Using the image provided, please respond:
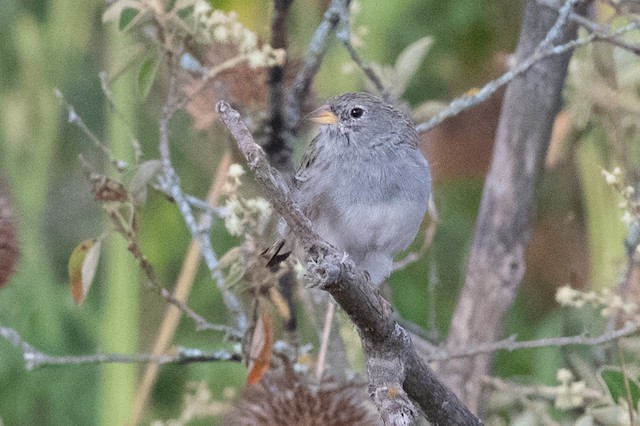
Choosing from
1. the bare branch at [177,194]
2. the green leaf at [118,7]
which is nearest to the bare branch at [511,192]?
the bare branch at [177,194]

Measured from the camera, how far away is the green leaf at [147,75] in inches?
51.1

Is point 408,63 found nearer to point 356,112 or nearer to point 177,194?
point 356,112

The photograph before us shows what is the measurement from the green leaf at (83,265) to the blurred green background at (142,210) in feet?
1.82

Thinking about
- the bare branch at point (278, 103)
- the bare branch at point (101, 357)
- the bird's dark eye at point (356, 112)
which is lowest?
the bare branch at point (101, 357)

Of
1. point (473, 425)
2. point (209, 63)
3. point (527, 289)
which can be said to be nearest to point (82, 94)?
point (209, 63)

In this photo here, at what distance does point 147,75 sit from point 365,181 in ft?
0.96

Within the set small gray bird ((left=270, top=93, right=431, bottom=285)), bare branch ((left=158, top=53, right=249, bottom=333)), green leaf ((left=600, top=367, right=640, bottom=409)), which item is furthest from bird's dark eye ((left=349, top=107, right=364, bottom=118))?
green leaf ((left=600, top=367, right=640, bottom=409))

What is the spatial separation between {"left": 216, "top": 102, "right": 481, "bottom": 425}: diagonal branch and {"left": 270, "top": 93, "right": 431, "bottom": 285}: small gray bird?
0.20 meters

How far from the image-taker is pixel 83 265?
1209mm

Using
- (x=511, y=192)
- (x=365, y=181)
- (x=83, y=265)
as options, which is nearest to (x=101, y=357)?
(x=83, y=265)

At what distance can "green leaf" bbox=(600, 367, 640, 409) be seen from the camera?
1.26 metres

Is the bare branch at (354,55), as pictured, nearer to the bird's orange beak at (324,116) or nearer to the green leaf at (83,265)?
the bird's orange beak at (324,116)

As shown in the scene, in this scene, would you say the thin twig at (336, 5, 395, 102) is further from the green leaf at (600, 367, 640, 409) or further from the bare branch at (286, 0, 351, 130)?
the green leaf at (600, 367, 640, 409)

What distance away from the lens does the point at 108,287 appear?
6.13 feet
